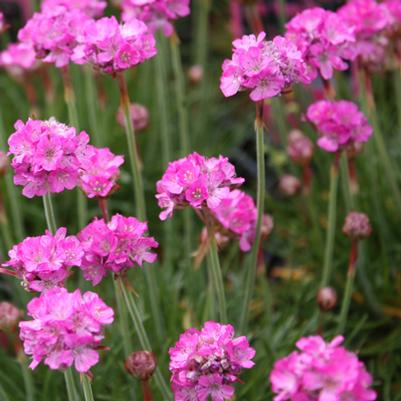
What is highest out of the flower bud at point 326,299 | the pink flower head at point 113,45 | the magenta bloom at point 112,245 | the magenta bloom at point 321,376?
the pink flower head at point 113,45

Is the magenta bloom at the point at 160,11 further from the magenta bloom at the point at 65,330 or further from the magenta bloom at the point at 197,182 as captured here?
the magenta bloom at the point at 65,330

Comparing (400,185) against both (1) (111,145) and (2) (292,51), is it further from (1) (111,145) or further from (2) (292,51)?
(2) (292,51)

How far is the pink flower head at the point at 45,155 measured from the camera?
1.21 meters

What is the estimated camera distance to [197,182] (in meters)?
1.26

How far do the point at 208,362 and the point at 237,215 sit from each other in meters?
0.47

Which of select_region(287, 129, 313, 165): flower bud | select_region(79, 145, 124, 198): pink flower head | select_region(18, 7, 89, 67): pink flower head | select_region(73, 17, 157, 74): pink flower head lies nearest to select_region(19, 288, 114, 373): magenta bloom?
select_region(79, 145, 124, 198): pink flower head

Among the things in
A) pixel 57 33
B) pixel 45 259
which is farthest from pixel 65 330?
pixel 57 33

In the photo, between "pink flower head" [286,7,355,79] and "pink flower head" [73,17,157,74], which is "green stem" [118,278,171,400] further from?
"pink flower head" [286,7,355,79]

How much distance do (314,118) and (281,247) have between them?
0.96m

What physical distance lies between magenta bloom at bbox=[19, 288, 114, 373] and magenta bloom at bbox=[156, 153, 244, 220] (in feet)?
0.83

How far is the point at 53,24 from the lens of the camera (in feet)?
5.17

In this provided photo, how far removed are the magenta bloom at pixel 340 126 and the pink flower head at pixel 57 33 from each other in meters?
0.48

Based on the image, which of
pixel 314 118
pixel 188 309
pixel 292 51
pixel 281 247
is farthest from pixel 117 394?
pixel 281 247

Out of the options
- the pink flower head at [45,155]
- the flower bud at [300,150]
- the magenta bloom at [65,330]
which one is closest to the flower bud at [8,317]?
the pink flower head at [45,155]
